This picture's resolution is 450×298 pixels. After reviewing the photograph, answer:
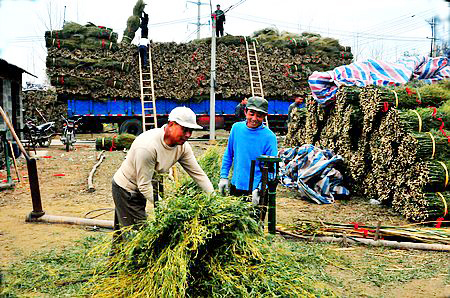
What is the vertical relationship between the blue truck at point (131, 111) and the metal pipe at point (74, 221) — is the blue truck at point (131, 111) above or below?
above

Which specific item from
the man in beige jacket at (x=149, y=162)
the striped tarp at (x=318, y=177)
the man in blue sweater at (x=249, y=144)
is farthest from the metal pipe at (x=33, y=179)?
the striped tarp at (x=318, y=177)

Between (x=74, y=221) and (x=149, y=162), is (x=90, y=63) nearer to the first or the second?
(x=74, y=221)

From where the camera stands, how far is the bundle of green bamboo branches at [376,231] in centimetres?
457

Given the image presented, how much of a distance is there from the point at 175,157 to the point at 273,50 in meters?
15.2

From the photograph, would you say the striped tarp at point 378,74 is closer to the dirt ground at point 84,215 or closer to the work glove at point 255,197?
the dirt ground at point 84,215

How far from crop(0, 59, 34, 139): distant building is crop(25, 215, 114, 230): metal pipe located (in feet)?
23.0

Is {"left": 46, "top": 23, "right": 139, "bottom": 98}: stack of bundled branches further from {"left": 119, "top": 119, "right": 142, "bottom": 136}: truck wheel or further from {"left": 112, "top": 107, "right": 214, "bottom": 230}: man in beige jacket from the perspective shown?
{"left": 112, "top": 107, "right": 214, "bottom": 230}: man in beige jacket

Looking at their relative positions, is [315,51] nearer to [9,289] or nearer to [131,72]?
[131,72]

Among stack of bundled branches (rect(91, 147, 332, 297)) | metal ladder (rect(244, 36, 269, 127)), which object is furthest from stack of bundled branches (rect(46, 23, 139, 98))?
stack of bundled branches (rect(91, 147, 332, 297))

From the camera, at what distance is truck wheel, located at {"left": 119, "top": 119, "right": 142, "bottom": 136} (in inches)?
613

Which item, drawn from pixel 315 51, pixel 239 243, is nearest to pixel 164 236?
pixel 239 243

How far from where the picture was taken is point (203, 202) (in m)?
2.56

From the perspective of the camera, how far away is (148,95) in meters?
15.8

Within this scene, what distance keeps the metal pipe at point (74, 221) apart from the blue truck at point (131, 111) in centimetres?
1048
